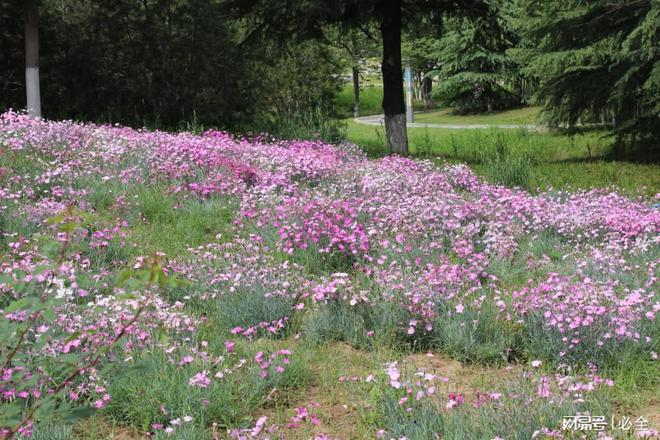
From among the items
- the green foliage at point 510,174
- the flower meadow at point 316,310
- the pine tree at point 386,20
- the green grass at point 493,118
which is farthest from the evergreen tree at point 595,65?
the green grass at point 493,118

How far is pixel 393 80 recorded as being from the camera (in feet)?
43.4

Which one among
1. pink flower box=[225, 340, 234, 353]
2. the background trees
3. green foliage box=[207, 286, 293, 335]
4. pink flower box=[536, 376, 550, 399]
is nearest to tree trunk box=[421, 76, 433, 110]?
the background trees

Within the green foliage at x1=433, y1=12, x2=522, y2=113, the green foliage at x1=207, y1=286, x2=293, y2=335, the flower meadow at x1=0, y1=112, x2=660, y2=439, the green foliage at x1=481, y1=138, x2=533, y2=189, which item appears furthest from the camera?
the green foliage at x1=433, y1=12, x2=522, y2=113

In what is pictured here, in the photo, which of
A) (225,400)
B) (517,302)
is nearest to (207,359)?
(225,400)

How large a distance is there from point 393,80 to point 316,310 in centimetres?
924

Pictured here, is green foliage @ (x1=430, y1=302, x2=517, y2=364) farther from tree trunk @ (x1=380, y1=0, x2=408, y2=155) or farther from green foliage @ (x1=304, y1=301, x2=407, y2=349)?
tree trunk @ (x1=380, y1=0, x2=408, y2=155)

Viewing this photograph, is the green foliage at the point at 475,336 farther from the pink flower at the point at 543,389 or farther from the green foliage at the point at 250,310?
the green foliage at the point at 250,310

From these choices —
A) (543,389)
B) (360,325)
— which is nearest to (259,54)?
(360,325)

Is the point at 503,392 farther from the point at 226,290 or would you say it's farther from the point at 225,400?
the point at 226,290

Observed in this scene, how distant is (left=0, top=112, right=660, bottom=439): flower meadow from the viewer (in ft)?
10.5

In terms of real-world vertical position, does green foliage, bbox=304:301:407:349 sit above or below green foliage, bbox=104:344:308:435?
above

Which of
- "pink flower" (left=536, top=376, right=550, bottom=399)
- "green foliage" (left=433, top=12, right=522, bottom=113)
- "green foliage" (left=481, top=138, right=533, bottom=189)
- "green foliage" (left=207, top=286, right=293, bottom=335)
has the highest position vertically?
"green foliage" (left=433, top=12, right=522, bottom=113)

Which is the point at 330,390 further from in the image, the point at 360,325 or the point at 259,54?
the point at 259,54

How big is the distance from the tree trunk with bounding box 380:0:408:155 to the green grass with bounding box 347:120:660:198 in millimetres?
385
